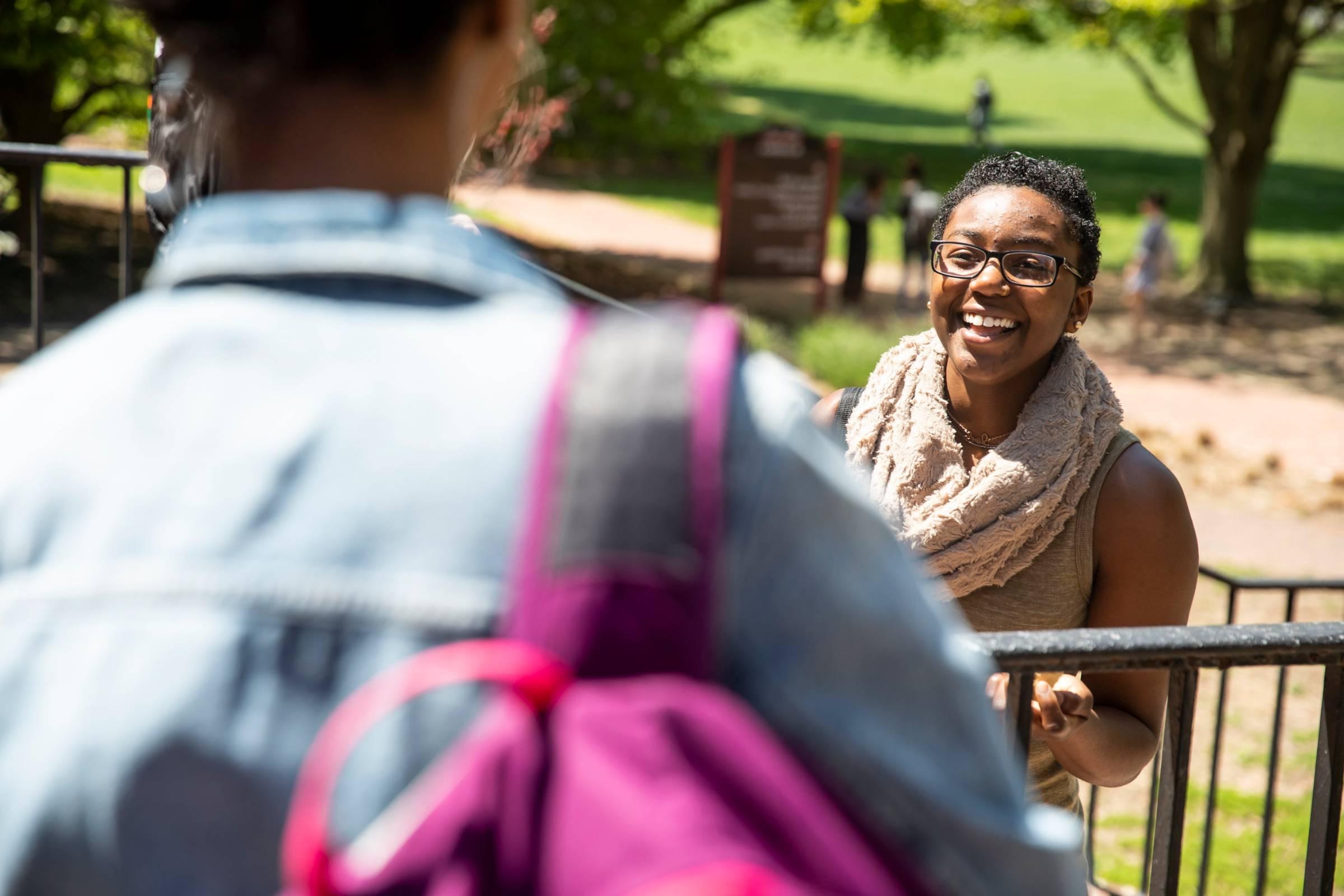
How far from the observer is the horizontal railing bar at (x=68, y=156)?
3961 mm

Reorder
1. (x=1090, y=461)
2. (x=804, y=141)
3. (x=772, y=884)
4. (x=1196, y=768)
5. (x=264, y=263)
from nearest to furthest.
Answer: (x=772, y=884), (x=264, y=263), (x=1090, y=461), (x=1196, y=768), (x=804, y=141)

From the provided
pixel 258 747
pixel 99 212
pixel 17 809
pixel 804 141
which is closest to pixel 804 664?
pixel 258 747

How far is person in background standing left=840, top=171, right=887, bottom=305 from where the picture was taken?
53.6 feet

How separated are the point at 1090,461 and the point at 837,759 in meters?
1.85

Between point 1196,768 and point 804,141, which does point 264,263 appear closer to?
point 1196,768

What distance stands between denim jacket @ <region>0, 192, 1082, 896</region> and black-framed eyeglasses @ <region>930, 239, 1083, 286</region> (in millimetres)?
2048

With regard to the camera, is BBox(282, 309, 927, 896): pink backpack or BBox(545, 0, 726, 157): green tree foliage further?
BBox(545, 0, 726, 157): green tree foliage

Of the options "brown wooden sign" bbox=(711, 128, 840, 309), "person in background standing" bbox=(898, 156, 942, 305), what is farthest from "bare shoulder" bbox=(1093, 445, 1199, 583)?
"person in background standing" bbox=(898, 156, 942, 305)

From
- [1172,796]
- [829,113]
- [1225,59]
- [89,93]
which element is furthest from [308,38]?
[829,113]

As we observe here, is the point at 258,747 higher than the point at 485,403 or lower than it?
lower

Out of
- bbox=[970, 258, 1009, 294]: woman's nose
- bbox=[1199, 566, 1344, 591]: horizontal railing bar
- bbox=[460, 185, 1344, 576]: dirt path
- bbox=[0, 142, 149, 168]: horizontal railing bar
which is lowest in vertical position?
bbox=[460, 185, 1344, 576]: dirt path

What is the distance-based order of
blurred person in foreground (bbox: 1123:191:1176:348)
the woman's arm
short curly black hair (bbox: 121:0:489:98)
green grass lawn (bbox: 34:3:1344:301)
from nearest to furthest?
short curly black hair (bbox: 121:0:489:98)
the woman's arm
blurred person in foreground (bbox: 1123:191:1176:348)
green grass lawn (bbox: 34:3:1344:301)

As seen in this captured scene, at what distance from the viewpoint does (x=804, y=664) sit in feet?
2.62

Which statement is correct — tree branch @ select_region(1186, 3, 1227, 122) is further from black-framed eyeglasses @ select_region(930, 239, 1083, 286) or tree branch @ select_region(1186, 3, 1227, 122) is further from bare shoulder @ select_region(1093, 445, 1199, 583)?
bare shoulder @ select_region(1093, 445, 1199, 583)
